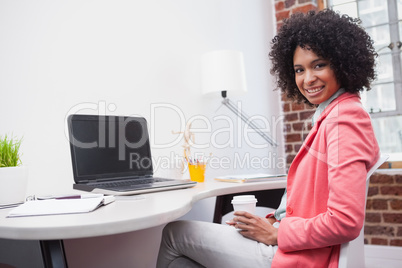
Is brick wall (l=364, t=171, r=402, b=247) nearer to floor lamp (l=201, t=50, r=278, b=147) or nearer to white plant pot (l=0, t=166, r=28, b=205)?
floor lamp (l=201, t=50, r=278, b=147)

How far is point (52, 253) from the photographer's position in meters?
0.80

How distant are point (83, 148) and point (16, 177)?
37 centimetres

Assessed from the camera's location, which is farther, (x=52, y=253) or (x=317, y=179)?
(x=317, y=179)

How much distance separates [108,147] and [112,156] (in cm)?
4

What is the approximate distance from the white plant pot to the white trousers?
49cm

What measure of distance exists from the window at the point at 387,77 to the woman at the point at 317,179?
1.89 m

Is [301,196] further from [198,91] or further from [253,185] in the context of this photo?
[198,91]

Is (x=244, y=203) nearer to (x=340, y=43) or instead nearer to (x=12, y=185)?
(x=340, y=43)

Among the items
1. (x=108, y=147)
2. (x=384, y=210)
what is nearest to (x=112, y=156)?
(x=108, y=147)

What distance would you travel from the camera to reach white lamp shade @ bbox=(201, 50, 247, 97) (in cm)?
213

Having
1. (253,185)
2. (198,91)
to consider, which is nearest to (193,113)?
(198,91)

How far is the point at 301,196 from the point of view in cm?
100

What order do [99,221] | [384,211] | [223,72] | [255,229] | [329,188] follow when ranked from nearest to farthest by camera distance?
[99,221] < [329,188] < [255,229] < [223,72] < [384,211]

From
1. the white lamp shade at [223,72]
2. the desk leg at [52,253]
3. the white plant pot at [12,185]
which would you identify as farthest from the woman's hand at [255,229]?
the white lamp shade at [223,72]
